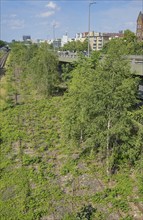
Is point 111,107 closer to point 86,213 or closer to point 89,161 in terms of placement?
point 89,161

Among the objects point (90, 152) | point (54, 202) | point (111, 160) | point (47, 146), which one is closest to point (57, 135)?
point (47, 146)

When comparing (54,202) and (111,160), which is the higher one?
(111,160)

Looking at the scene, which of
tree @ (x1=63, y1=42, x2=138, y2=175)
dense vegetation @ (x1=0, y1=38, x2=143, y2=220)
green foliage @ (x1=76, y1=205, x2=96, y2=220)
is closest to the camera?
green foliage @ (x1=76, y1=205, x2=96, y2=220)

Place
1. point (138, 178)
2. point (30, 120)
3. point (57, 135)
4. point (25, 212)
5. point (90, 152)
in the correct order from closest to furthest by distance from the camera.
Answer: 1. point (25, 212)
2. point (138, 178)
3. point (90, 152)
4. point (57, 135)
5. point (30, 120)

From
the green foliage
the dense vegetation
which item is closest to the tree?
the dense vegetation

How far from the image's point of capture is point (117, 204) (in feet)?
38.2

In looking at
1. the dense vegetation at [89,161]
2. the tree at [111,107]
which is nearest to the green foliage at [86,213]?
the dense vegetation at [89,161]

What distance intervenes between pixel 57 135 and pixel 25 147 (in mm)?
2809

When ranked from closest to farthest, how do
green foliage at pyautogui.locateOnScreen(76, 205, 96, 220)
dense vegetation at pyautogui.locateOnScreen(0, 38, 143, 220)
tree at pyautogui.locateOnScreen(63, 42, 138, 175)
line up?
green foliage at pyautogui.locateOnScreen(76, 205, 96, 220), dense vegetation at pyautogui.locateOnScreen(0, 38, 143, 220), tree at pyautogui.locateOnScreen(63, 42, 138, 175)

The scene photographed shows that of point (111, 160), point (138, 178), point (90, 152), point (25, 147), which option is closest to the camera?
point (138, 178)

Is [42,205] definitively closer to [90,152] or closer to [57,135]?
[90,152]

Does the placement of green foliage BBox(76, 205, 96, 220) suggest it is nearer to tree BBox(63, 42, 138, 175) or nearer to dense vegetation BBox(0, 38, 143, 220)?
dense vegetation BBox(0, 38, 143, 220)

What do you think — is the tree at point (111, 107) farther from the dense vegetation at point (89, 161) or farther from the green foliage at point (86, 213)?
the green foliage at point (86, 213)

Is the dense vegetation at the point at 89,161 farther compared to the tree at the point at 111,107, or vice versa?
the tree at the point at 111,107
